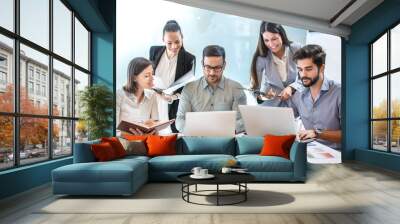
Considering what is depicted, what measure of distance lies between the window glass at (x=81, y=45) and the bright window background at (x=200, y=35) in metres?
0.83

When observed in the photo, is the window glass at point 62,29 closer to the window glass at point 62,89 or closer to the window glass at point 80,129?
the window glass at point 62,89

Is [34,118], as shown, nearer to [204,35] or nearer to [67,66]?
[67,66]

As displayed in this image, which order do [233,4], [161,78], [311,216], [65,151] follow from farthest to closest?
[161,78] → [233,4] → [65,151] → [311,216]

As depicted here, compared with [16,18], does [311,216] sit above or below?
below

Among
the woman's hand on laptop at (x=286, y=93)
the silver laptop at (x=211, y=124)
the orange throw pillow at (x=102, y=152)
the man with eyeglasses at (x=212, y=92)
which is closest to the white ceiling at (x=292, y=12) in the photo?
the man with eyeglasses at (x=212, y=92)

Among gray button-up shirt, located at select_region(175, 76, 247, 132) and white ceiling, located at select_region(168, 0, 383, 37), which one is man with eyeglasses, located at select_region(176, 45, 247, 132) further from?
white ceiling, located at select_region(168, 0, 383, 37)

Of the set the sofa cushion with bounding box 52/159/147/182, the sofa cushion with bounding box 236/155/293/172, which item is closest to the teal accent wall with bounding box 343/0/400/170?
the sofa cushion with bounding box 236/155/293/172

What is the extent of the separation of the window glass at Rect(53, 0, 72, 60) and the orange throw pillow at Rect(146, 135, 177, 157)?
2351mm

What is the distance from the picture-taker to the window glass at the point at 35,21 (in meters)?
5.55

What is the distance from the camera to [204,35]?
954cm

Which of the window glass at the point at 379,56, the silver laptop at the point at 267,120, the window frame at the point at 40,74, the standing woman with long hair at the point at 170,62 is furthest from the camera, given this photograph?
the standing woman with long hair at the point at 170,62

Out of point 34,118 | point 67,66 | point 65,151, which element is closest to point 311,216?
point 34,118

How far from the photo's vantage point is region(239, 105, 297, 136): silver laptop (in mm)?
8859

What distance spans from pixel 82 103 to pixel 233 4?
13.2ft
